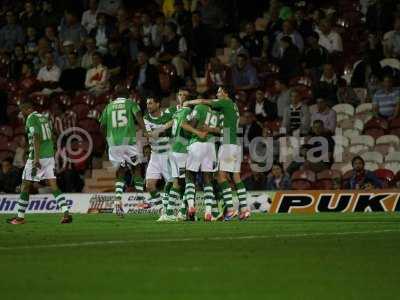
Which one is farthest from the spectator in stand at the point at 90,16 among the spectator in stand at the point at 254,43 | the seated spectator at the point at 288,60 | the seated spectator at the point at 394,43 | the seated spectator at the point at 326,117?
the seated spectator at the point at 394,43

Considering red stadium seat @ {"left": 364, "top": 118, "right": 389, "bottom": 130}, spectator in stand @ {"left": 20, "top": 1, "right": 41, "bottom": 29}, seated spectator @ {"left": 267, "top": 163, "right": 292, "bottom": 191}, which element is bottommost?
seated spectator @ {"left": 267, "top": 163, "right": 292, "bottom": 191}

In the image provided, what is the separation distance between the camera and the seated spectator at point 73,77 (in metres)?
30.5

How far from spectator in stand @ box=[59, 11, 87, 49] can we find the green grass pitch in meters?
14.1

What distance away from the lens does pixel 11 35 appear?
107 feet

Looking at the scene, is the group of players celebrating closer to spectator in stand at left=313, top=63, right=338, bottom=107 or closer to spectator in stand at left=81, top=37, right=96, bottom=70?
spectator in stand at left=313, top=63, right=338, bottom=107

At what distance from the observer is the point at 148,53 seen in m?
30.2

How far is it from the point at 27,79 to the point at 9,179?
4.86 m

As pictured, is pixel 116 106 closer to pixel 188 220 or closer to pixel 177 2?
pixel 188 220

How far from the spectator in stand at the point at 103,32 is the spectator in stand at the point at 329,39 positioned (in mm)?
6226

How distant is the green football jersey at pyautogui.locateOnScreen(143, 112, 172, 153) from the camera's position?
22.1 metres

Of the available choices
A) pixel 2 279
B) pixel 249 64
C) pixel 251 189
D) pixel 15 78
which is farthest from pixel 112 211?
pixel 2 279

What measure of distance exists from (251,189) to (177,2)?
296 inches

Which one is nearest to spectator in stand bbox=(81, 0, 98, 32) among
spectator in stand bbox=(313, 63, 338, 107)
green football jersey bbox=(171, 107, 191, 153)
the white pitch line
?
spectator in stand bbox=(313, 63, 338, 107)

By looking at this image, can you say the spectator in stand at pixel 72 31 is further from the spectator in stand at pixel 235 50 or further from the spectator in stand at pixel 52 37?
the spectator in stand at pixel 235 50
